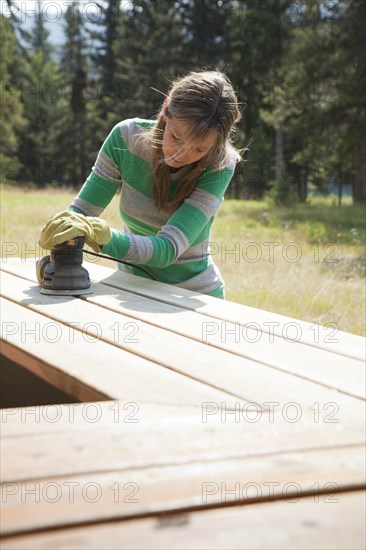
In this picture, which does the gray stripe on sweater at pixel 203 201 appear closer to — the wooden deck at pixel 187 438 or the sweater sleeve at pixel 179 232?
the sweater sleeve at pixel 179 232

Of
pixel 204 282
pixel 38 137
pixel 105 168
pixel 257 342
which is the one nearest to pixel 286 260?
pixel 204 282

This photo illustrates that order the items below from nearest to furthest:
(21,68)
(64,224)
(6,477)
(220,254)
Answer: (6,477)
(64,224)
(220,254)
(21,68)

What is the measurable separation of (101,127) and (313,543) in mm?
26249

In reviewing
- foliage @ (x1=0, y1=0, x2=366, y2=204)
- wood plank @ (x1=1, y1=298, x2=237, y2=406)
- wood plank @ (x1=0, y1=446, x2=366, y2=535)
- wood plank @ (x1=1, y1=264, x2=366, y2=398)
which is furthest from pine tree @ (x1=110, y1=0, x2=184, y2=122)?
wood plank @ (x1=0, y1=446, x2=366, y2=535)

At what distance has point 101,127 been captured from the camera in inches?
1032

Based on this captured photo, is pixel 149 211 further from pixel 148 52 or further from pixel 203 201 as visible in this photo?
pixel 148 52

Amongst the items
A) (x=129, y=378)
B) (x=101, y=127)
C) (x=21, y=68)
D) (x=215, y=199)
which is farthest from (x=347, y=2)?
(x=21, y=68)

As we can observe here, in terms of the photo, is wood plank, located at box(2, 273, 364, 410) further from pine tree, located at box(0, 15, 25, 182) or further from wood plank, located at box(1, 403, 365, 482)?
pine tree, located at box(0, 15, 25, 182)

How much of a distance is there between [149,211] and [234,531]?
2.01 meters

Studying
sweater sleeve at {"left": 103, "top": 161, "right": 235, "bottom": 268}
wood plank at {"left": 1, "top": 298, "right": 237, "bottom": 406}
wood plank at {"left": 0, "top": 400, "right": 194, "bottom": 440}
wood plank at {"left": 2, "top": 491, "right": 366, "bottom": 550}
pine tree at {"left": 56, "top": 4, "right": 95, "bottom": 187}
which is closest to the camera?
wood plank at {"left": 2, "top": 491, "right": 366, "bottom": 550}

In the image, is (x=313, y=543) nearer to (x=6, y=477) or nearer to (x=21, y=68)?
(x=6, y=477)

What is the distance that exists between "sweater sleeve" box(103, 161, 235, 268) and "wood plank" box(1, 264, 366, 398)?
1.00ft

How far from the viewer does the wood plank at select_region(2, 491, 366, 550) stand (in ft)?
2.55

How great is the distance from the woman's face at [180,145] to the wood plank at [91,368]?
0.94m
